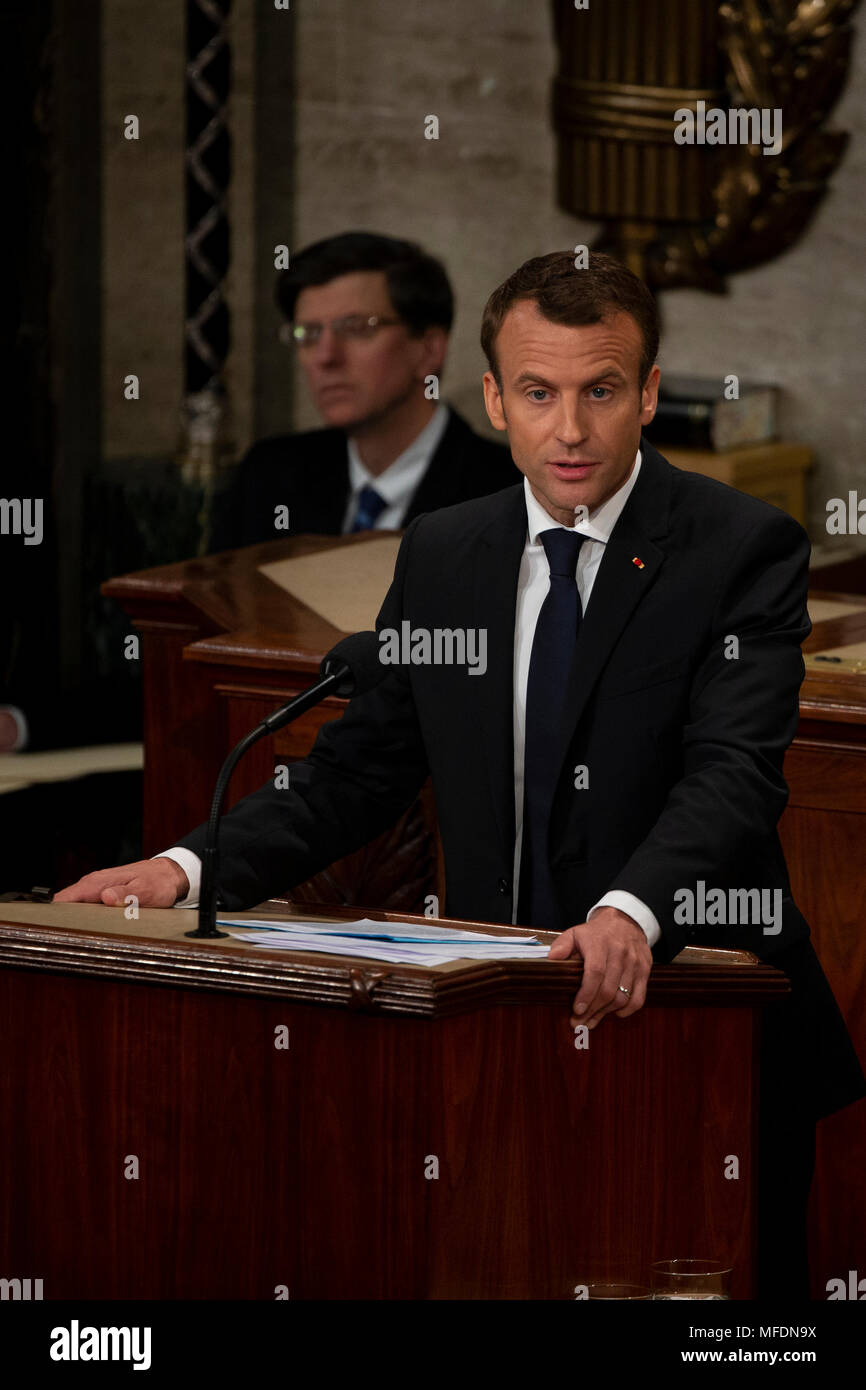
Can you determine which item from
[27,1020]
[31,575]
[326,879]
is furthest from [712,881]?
[31,575]

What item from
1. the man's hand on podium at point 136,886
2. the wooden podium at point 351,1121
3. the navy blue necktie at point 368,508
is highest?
the navy blue necktie at point 368,508

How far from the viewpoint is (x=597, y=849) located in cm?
251

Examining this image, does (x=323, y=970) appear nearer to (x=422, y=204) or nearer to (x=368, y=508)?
(x=368, y=508)

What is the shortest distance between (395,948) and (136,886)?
1.33 ft

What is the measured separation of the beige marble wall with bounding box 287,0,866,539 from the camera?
712 cm

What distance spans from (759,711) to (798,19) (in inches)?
196

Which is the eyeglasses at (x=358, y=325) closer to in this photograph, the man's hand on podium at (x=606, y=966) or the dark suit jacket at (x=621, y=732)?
the dark suit jacket at (x=621, y=732)

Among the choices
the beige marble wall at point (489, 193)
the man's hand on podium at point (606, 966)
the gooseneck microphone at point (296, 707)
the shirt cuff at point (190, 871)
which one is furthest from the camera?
the beige marble wall at point (489, 193)

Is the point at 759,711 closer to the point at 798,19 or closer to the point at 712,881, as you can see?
the point at 712,881

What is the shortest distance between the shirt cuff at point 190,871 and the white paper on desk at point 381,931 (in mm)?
135

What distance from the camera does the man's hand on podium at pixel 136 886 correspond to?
240 centimetres

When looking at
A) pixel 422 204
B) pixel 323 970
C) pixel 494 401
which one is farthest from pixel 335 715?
pixel 422 204

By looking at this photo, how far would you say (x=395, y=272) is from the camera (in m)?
5.57

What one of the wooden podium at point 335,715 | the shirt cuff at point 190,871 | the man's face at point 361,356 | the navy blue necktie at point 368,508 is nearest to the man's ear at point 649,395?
the shirt cuff at point 190,871
